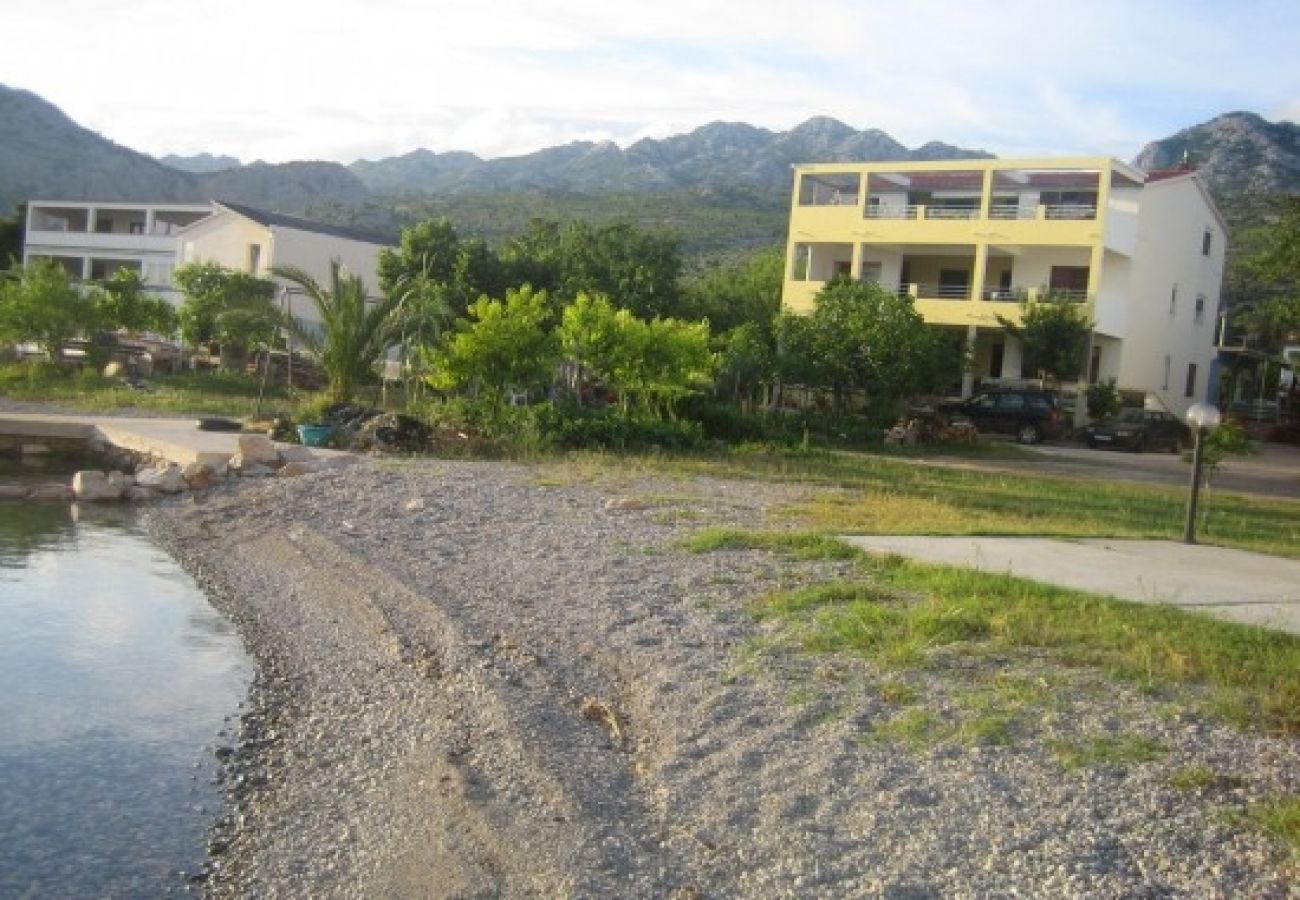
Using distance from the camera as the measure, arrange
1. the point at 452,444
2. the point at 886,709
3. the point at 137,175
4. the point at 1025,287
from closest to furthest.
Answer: the point at 886,709, the point at 452,444, the point at 1025,287, the point at 137,175

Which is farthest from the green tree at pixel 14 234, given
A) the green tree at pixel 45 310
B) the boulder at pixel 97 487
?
the boulder at pixel 97 487

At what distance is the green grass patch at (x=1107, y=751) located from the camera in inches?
257

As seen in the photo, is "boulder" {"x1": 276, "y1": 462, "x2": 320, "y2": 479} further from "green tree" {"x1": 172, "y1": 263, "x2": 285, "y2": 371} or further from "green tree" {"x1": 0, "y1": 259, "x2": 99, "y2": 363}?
"green tree" {"x1": 0, "y1": 259, "x2": 99, "y2": 363}

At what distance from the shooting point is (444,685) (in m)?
9.04

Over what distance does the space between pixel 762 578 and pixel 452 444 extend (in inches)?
437

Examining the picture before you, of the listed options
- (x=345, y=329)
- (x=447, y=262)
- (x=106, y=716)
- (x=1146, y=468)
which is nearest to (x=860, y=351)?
(x=1146, y=468)

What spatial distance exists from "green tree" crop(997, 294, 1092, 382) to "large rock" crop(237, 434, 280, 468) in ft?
83.3

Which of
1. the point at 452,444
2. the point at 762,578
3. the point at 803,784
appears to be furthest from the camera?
the point at 452,444

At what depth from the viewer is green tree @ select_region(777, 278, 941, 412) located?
30.5 meters

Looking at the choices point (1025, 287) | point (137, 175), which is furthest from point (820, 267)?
point (137, 175)

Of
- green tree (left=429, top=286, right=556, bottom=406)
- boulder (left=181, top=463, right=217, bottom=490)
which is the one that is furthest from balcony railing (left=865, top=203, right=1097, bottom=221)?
boulder (left=181, top=463, right=217, bottom=490)

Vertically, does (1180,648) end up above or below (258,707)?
above

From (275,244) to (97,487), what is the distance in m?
33.1

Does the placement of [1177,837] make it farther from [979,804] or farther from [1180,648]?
[1180,648]
